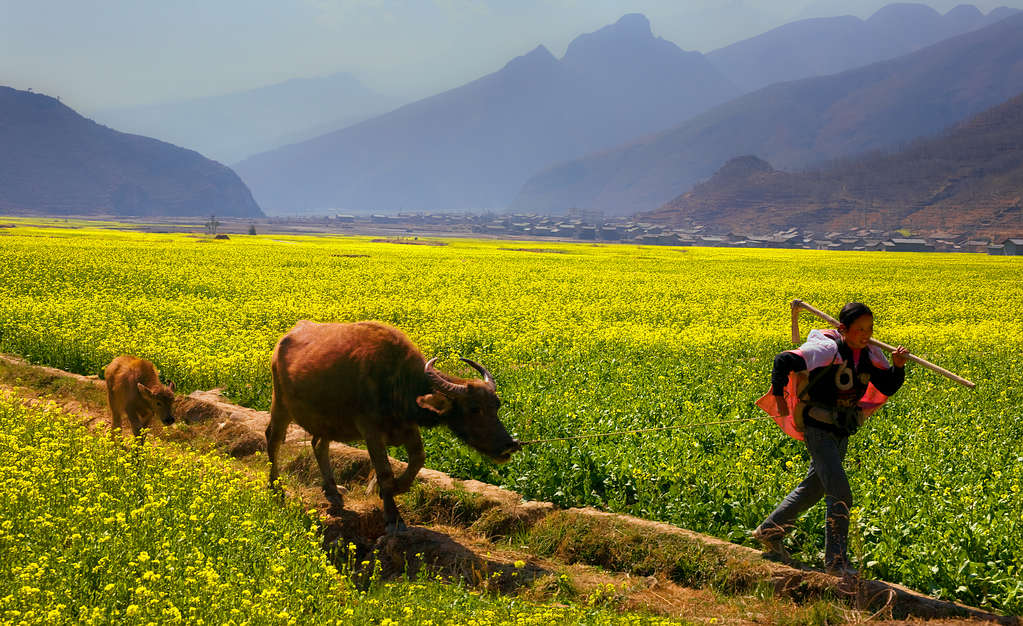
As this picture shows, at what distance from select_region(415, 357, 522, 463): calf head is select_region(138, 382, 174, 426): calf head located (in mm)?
5089

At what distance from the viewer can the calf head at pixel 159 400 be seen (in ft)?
36.3

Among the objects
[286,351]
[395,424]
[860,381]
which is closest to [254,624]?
[395,424]

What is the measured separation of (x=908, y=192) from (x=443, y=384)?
177 m

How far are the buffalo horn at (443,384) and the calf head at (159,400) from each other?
5169mm

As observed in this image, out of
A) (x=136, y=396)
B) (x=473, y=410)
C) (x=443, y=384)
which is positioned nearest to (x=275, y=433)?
(x=443, y=384)

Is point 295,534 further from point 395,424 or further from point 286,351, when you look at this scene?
point 286,351

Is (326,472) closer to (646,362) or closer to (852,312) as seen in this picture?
(852,312)

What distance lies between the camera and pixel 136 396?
11125 mm

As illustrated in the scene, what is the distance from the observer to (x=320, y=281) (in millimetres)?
29953

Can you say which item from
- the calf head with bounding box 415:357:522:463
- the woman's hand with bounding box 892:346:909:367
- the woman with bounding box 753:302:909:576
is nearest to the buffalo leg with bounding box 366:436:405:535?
the calf head with bounding box 415:357:522:463

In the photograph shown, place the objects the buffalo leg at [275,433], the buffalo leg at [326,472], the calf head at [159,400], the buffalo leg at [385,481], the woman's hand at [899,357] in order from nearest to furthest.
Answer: the woman's hand at [899,357]
the buffalo leg at [385,481]
the buffalo leg at [326,472]
the buffalo leg at [275,433]
the calf head at [159,400]

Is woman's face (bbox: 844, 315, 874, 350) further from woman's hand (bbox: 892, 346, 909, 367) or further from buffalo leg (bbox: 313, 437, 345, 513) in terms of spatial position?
buffalo leg (bbox: 313, 437, 345, 513)

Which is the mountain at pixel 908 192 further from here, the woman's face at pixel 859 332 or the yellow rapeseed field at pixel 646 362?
the woman's face at pixel 859 332

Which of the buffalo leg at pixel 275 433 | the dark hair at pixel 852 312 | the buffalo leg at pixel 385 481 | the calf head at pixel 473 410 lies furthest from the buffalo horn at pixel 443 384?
the dark hair at pixel 852 312
